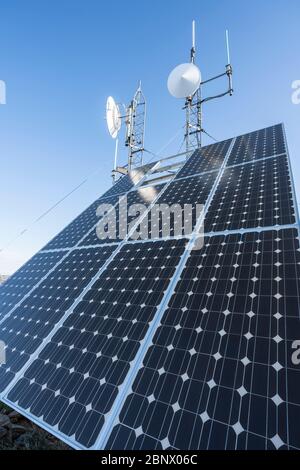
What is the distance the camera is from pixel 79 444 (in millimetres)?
4242

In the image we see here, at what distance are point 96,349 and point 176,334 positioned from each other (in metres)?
1.97

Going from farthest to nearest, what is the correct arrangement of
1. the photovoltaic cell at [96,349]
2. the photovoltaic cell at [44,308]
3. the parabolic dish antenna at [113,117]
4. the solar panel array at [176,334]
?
the parabolic dish antenna at [113,117] < the photovoltaic cell at [44,308] < the photovoltaic cell at [96,349] < the solar panel array at [176,334]

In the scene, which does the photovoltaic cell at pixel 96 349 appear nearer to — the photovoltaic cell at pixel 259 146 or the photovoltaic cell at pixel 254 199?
the photovoltaic cell at pixel 254 199

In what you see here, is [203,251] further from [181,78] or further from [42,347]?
[181,78]

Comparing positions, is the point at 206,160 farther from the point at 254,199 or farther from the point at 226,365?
the point at 226,365

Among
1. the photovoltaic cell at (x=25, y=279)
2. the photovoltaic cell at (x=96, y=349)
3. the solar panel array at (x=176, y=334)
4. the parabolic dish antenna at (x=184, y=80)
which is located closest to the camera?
the solar panel array at (x=176, y=334)

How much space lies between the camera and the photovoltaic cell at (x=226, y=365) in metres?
3.70

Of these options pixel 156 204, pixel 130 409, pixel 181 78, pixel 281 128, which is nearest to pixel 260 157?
pixel 281 128

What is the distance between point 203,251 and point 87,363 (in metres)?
4.16

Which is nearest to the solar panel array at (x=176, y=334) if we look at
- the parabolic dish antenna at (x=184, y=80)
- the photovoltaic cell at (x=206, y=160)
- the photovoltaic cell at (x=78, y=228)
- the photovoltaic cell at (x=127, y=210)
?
the photovoltaic cell at (x=127, y=210)

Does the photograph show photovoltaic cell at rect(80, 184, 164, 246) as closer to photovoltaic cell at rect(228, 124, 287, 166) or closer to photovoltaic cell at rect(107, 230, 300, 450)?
photovoltaic cell at rect(228, 124, 287, 166)

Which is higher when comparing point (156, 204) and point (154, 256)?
point (156, 204)

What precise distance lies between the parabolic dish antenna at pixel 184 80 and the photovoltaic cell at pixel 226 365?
1446 cm

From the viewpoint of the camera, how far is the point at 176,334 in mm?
5355
